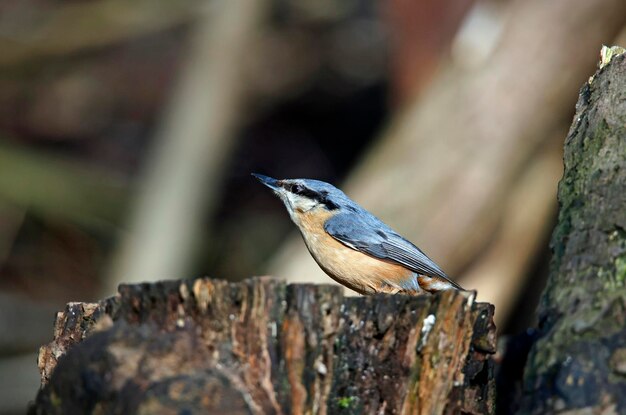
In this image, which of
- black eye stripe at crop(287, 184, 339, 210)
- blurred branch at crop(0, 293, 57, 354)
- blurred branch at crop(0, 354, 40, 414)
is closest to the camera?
black eye stripe at crop(287, 184, 339, 210)

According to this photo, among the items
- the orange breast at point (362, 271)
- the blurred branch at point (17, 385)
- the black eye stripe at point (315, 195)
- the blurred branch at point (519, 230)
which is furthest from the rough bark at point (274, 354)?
the blurred branch at point (17, 385)

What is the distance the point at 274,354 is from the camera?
2645 mm

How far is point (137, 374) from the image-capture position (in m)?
2.50

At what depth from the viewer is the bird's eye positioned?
16.9 ft

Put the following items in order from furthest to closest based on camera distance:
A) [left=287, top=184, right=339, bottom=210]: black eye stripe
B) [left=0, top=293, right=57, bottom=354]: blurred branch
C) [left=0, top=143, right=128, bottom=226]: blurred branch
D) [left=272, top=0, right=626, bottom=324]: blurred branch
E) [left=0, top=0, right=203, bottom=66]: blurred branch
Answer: [left=0, top=0, right=203, bottom=66]: blurred branch, [left=0, top=293, right=57, bottom=354]: blurred branch, [left=0, top=143, right=128, bottom=226]: blurred branch, [left=272, top=0, right=626, bottom=324]: blurred branch, [left=287, top=184, right=339, bottom=210]: black eye stripe

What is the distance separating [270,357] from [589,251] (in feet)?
2.95

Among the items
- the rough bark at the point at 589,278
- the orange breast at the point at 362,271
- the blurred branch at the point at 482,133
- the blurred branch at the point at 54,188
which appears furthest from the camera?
the blurred branch at the point at 54,188

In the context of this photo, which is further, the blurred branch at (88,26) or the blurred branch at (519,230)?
the blurred branch at (88,26)

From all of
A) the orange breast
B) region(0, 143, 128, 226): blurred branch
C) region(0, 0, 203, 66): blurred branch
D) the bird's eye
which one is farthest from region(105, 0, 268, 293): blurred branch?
the orange breast

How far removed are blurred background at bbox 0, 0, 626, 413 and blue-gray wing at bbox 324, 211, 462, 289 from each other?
91.8 inches

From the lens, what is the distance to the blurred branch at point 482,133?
24.1 ft

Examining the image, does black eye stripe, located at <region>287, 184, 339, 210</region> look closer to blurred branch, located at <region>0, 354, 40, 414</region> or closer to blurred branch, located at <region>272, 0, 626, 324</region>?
blurred branch, located at <region>272, 0, 626, 324</region>

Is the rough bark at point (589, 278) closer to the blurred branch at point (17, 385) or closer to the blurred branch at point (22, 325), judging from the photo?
the blurred branch at point (17, 385)

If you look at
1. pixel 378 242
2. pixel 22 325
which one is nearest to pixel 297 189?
pixel 378 242
